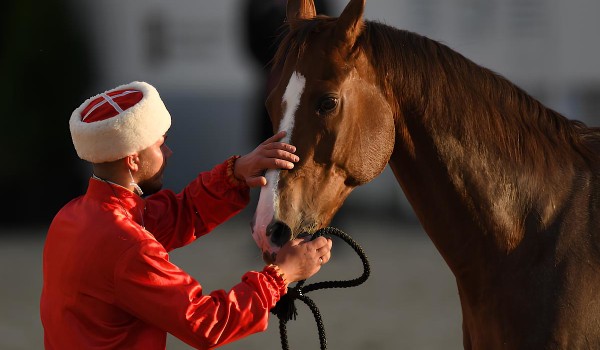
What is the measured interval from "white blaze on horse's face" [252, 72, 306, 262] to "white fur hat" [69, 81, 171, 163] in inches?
13.1

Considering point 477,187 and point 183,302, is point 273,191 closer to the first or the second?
point 183,302

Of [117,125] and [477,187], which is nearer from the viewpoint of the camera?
→ [117,125]

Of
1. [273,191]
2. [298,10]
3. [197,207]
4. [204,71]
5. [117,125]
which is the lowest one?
[204,71]

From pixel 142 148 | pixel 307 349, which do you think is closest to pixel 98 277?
pixel 142 148

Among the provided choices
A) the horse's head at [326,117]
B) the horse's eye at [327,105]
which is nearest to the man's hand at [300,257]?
the horse's head at [326,117]

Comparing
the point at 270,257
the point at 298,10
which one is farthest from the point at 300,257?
the point at 298,10

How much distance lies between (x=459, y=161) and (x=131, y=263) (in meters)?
1.02

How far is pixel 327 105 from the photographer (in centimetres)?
264

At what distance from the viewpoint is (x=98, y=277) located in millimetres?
2391

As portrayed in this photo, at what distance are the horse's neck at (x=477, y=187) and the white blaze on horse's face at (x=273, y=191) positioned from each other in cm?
34

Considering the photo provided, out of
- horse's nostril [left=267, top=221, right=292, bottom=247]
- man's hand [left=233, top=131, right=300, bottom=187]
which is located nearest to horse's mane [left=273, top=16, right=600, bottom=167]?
man's hand [left=233, top=131, right=300, bottom=187]

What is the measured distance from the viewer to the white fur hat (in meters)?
2.46

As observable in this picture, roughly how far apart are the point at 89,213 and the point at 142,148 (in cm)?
23

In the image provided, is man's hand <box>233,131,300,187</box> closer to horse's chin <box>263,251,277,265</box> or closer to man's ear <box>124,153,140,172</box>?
horse's chin <box>263,251,277,265</box>
